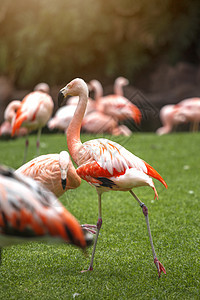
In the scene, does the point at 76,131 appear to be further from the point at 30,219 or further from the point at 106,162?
the point at 30,219

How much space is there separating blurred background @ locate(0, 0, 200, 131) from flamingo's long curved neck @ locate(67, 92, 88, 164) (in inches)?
365

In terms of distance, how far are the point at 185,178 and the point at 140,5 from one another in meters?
8.58

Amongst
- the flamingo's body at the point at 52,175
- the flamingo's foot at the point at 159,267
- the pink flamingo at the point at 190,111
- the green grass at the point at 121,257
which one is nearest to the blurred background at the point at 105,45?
the pink flamingo at the point at 190,111

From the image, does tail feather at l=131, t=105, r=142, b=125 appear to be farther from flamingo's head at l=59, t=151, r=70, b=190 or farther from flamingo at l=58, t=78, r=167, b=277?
flamingo's head at l=59, t=151, r=70, b=190

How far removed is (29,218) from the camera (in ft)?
5.99

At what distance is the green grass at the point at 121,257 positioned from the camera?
2553 millimetres

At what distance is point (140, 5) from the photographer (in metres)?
12.7

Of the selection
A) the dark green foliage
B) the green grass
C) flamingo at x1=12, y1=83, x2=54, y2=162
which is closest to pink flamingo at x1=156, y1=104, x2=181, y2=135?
the dark green foliage

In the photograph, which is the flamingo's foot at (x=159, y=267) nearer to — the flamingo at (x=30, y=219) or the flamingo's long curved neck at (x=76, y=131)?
the flamingo's long curved neck at (x=76, y=131)

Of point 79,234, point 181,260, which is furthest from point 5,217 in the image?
point 181,260

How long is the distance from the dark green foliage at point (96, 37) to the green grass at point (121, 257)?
28.2 ft

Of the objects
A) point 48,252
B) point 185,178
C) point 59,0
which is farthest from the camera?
point 59,0

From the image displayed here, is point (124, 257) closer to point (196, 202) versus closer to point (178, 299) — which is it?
point (178, 299)

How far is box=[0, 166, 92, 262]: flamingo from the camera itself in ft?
6.00
